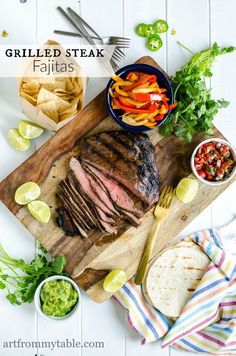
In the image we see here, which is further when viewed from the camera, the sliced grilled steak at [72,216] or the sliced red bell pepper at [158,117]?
the sliced grilled steak at [72,216]

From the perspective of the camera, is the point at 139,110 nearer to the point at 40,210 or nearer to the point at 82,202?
the point at 82,202

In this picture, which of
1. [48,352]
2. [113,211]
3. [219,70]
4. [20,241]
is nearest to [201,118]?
[219,70]

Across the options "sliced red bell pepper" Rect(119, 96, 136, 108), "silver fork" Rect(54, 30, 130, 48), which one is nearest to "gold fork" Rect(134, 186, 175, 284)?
"sliced red bell pepper" Rect(119, 96, 136, 108)

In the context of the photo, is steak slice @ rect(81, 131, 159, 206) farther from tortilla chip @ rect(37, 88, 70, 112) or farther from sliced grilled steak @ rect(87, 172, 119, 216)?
tortilla chip @ rect(37, 88, 70, 112)

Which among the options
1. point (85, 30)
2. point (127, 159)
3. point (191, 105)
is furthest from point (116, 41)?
point (127, 159)

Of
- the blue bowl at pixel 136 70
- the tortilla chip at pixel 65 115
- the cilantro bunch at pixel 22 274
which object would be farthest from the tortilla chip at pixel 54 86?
the cilantro bunch at pixel 22 274

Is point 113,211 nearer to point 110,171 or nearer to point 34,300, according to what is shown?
point 110,171

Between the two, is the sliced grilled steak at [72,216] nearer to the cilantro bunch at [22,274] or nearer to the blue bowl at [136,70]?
the cilantro bunch at [22,274]
